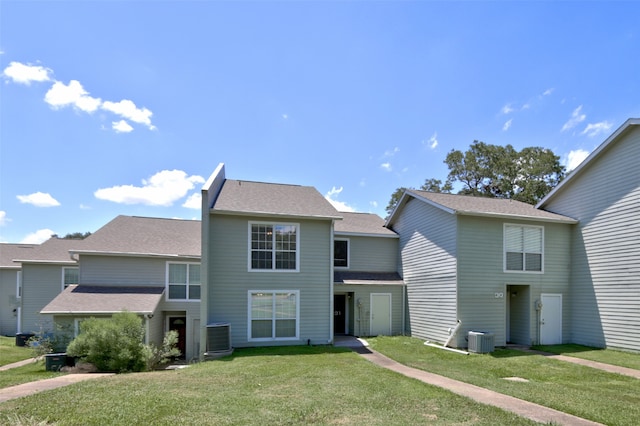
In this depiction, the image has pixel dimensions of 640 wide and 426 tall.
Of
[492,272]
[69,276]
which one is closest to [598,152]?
[492,272]

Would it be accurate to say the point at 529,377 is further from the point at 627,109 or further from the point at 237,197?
the point at 627,109

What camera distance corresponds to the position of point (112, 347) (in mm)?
11977

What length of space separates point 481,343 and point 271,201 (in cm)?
951

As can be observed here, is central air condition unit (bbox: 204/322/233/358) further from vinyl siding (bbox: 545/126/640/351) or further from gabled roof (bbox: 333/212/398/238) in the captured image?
vinyl siding (bbox: 545/126/640/351)

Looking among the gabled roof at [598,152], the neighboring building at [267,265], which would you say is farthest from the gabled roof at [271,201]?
the gabled roof at [598,152]

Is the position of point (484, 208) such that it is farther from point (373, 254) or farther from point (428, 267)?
point (373, 254)

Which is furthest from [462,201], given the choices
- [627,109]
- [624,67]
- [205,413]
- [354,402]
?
[205,413]


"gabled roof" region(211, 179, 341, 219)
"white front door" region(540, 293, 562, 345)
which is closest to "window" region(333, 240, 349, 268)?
"gabled roof" region(211, 179, 341, 219)

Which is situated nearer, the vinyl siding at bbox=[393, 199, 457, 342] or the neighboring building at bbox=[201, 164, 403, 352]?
the neighboring building at bbox=[201, 164, 403, 352]

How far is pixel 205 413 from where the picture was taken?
625cm

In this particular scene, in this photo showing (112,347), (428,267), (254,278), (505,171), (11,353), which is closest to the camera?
(112,347)

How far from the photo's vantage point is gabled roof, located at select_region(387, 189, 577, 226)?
1474 centimetres

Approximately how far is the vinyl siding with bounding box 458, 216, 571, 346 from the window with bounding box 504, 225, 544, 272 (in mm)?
210

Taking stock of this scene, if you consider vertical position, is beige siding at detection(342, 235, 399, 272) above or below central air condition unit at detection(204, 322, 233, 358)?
above
